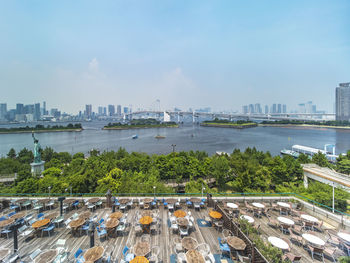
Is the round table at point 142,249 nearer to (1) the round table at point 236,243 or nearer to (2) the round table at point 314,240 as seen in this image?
(1) the round table at point 236,243

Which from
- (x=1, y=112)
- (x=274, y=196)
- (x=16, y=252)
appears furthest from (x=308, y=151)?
(x=1, y=112)

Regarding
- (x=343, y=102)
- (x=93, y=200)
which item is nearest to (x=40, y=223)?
(x=93, y=200)

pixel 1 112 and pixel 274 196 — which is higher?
pixel 1 112

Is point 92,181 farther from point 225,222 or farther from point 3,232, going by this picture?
point 225,222

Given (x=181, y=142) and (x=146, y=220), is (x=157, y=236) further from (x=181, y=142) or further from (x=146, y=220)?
(x=181, y=142)

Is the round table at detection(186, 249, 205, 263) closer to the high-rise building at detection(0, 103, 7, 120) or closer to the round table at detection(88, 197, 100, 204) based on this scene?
the round table at detection(88, 197, 100, 204)

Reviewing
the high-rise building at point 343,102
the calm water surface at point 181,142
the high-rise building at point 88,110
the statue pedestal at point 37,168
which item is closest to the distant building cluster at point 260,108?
the high-rise building at point 343,102

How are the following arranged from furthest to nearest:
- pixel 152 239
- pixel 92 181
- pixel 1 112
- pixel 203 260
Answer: pixel 1 112
pixel 92 181
pixel 152 239
pixel 203 260
